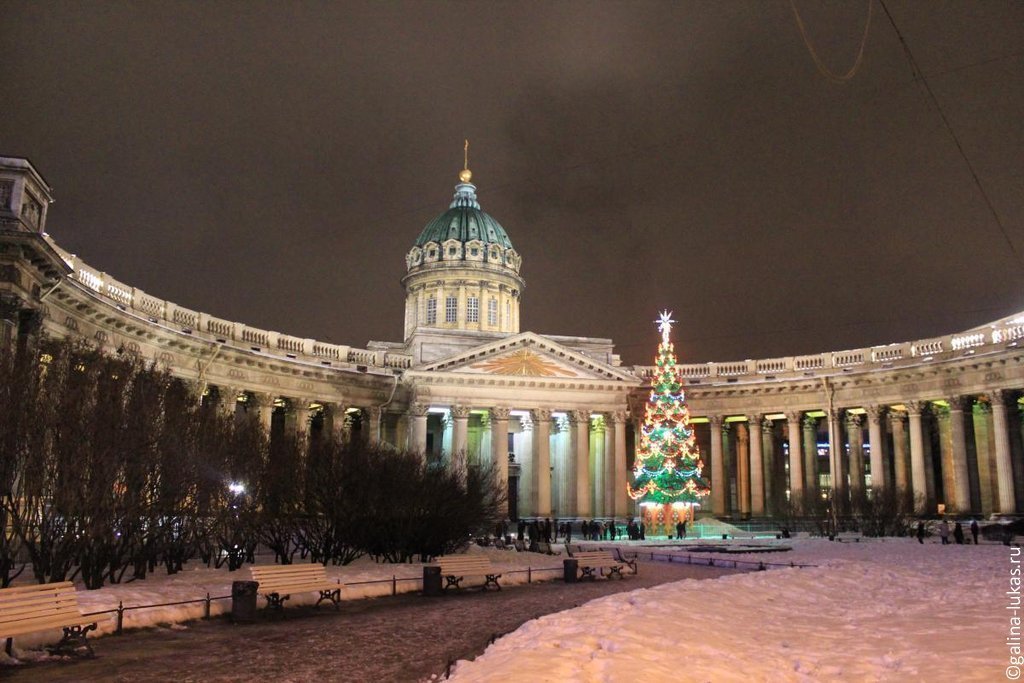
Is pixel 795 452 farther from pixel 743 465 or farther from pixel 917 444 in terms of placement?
pixel 917 444

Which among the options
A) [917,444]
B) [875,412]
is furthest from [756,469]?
[917,444]

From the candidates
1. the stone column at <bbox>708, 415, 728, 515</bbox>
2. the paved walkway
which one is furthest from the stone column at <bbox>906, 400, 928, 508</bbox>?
the paved walkway

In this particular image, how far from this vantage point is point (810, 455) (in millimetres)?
59406

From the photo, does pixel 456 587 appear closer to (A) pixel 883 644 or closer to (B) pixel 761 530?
(A) pixel 883 644

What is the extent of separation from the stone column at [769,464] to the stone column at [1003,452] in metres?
14.5

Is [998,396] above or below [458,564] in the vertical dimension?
above

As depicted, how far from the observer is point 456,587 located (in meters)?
20.3

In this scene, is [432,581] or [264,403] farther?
[264,403]

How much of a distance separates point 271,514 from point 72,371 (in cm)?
742

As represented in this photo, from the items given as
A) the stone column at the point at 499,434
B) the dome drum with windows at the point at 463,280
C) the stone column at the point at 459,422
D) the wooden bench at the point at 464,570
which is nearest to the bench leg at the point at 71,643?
the wooden bench at the point at 464,570

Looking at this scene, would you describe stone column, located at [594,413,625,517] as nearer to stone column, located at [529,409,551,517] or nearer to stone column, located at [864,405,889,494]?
stone column, located at [529,409,551,517]

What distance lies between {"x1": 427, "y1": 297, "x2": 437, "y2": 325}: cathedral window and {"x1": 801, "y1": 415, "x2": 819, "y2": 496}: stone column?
99.0 feet

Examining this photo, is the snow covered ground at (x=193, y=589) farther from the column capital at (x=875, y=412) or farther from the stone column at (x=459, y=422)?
the column capital at (x=875, y=412)

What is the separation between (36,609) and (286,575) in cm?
517
